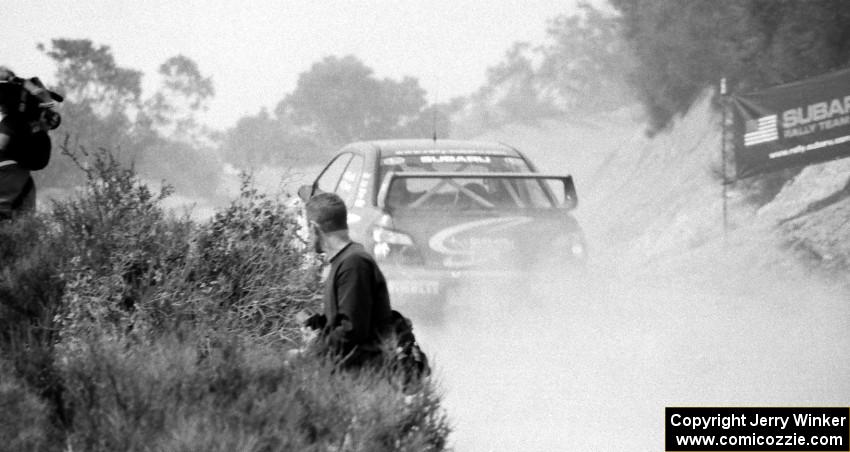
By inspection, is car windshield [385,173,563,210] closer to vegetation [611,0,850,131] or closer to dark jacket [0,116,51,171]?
dark jacket [0,116,51,171]

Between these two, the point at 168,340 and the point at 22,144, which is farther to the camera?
the point at 22,144

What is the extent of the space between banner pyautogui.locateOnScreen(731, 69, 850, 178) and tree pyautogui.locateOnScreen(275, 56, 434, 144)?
6392 cm

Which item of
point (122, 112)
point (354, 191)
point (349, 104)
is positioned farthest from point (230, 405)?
point (349, 104)

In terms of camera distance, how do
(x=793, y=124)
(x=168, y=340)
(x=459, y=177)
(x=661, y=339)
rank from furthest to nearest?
(x=793, y=124)
(x=661, y=339)
(x=459, y=177)
(x=168, y=340)

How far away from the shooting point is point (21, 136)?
609 centimetres

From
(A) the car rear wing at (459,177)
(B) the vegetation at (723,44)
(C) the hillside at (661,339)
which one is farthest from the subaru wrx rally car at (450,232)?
(B) the vegetation at (723,44)

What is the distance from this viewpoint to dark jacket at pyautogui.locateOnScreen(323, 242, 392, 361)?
3.94m

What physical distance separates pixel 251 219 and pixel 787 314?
206 inches

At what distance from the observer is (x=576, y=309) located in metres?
8.13

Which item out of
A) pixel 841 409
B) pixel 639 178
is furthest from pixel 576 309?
pixel 639 178

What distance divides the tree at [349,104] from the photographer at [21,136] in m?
69.5

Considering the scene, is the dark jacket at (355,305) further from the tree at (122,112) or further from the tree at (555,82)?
the tree at (555,82)

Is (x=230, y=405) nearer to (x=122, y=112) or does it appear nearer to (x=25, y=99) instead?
(x=25, y=99)

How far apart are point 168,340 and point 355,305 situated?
0.71 meters
